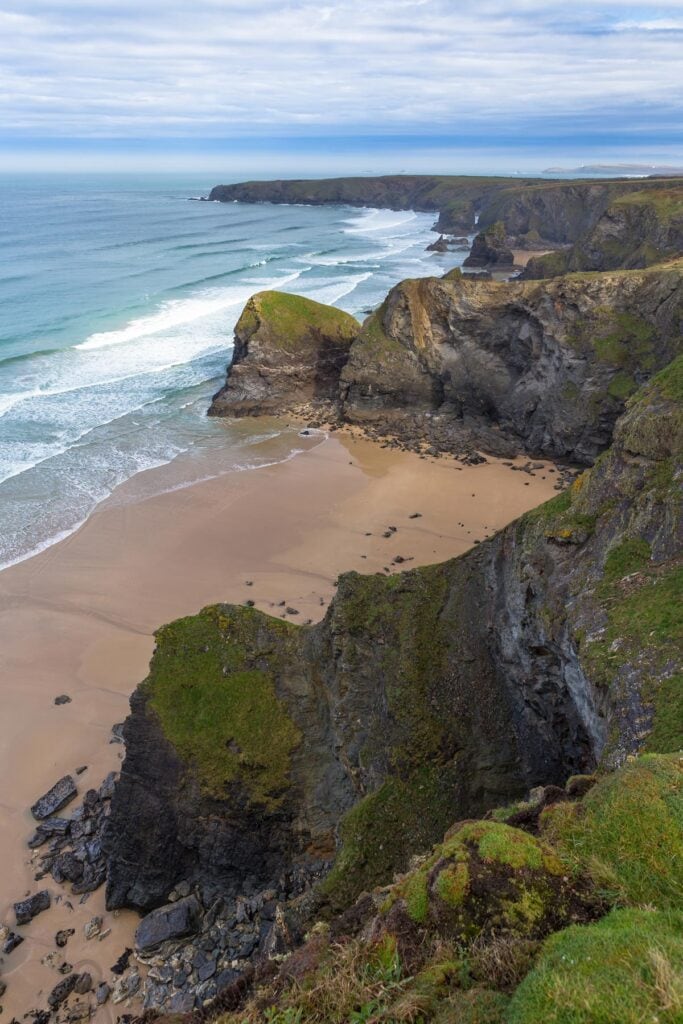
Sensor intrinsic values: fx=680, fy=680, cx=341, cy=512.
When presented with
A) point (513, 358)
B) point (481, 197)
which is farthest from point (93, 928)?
point (481, 197)

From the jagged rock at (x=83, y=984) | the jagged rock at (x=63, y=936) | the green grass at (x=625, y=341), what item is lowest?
the jagged rock at (x=63, y=936)

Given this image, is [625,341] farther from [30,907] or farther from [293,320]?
[30,907]

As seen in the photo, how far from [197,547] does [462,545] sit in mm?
11215

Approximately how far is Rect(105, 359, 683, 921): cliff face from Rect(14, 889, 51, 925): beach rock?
5.09ft

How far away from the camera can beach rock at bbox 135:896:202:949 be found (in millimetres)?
13930

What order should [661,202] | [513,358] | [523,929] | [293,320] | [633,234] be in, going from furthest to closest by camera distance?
[633,234] < [661,202] < [293,320] < [513,358] < [523,929]

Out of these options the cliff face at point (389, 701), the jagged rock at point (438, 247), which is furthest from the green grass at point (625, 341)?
the jagged rock at point (438, 247)

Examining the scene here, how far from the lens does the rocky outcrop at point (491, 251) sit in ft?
316

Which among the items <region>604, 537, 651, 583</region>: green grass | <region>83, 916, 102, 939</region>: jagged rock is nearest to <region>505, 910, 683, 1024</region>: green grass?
<region>604, 537, 651, 583</region>: green grass

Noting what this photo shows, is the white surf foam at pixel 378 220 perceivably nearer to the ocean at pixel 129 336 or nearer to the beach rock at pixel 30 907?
the ocean at pixel 129 336

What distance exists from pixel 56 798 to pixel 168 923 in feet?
17.4

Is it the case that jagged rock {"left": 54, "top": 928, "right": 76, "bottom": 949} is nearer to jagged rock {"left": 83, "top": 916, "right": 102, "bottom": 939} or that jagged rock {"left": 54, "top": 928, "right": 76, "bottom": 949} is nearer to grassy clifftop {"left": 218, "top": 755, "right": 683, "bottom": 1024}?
jagged rock {"left": 83, "top": 916, "right": 102, "bottom": 939}

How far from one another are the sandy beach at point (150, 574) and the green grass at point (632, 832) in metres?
10.4

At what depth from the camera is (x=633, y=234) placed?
68.0 metres
